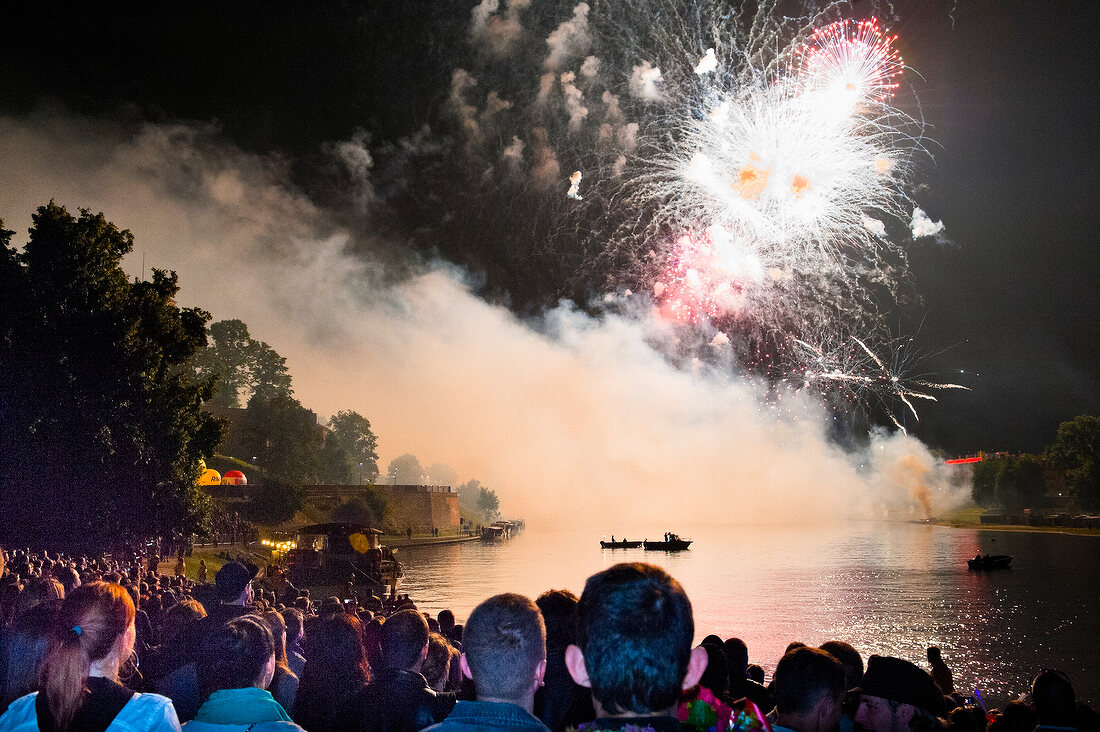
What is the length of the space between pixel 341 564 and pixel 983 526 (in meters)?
147

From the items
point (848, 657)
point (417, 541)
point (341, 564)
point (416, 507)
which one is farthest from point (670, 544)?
point (848, 657)

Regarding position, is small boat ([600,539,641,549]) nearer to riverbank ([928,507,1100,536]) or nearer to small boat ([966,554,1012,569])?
small boat ([966,554,1012,569])

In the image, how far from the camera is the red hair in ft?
11.2

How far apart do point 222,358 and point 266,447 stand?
1930 cm

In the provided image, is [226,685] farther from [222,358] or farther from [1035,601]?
[222,358]

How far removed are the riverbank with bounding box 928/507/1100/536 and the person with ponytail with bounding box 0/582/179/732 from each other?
130 metres

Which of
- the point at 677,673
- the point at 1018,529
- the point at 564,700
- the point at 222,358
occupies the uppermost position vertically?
the point at 222,358

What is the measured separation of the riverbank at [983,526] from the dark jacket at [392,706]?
421 feet

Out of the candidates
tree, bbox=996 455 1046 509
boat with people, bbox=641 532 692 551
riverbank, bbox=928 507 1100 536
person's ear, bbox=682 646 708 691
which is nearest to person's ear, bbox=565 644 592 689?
person's ear, bbox=682 646 708 691

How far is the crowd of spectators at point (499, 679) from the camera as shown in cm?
277

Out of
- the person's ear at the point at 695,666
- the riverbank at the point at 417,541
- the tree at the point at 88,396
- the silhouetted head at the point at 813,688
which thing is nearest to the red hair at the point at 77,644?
the person's ear at the point at 695,666

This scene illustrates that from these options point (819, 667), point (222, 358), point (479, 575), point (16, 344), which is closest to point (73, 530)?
point (16, 344)

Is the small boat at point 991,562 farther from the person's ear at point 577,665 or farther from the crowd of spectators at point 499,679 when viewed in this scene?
the person's ear at point 577,665

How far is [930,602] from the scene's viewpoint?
42.0m
